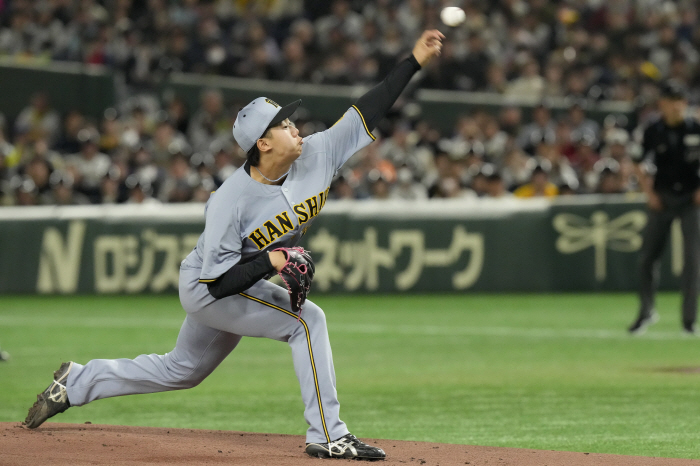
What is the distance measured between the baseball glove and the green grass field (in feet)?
4.76

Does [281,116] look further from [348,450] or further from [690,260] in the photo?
[690,260]

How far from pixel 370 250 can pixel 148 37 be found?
7.72 m

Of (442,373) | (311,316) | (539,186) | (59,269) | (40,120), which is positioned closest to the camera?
(311,316)

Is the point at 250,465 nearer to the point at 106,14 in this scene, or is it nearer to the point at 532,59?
the point at 532,59

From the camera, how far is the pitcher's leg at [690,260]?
35.1 feet

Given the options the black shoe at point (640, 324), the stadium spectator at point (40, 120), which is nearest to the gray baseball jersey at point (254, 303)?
the black shoe at point (640, 324)

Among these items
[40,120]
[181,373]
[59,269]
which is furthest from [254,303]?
[40,120]

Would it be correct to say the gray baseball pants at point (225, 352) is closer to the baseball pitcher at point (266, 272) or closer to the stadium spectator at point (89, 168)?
the baseball pitcher at point (266, 272)

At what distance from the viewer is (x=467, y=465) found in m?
5.08

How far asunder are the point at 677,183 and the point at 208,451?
267 inches

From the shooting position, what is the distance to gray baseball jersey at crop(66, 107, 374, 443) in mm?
5262

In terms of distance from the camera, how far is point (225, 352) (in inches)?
227

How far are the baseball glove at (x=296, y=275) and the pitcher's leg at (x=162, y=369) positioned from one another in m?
0.67

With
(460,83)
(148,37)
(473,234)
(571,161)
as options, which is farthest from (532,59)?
(148,37)
